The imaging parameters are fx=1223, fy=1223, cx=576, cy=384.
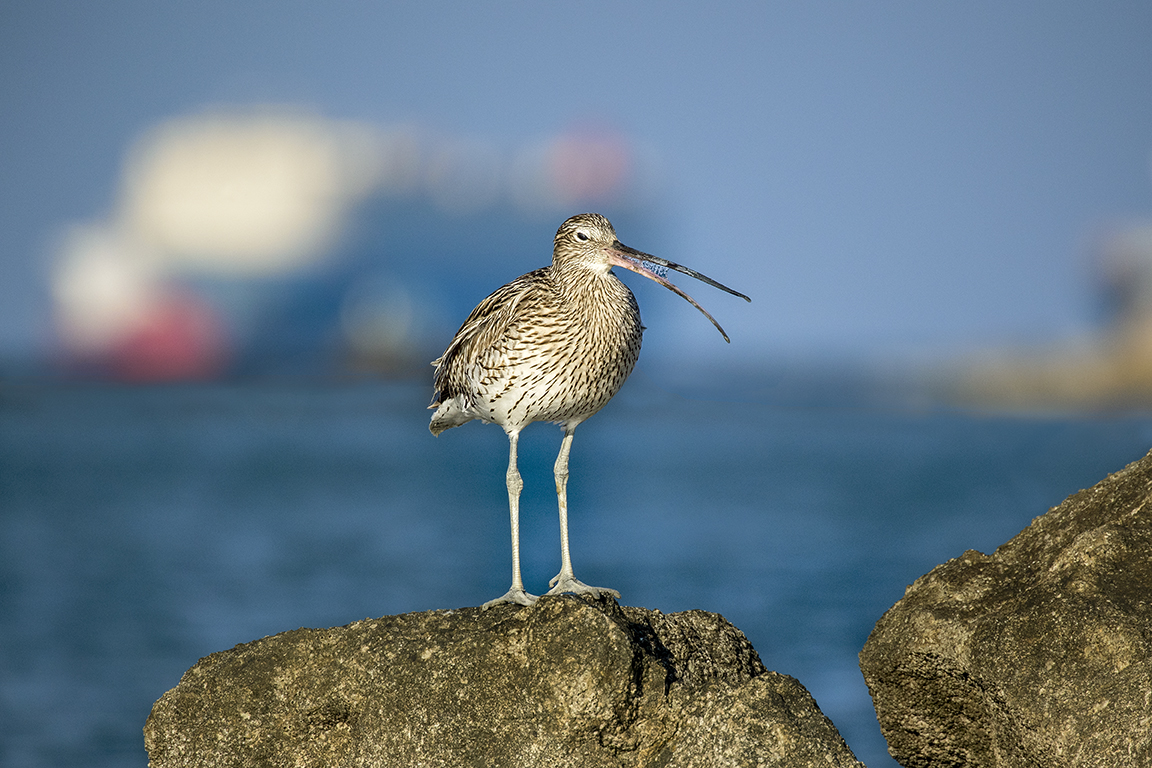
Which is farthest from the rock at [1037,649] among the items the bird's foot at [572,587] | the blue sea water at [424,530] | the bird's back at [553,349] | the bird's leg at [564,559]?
the blue sea water at [424,530]

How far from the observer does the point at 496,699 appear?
590 cm

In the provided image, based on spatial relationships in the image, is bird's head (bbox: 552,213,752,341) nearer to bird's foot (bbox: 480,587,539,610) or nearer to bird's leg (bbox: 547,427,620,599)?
bird's leg (bbox: 547,427,620,599)

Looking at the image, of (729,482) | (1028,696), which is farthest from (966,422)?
(1028,696)

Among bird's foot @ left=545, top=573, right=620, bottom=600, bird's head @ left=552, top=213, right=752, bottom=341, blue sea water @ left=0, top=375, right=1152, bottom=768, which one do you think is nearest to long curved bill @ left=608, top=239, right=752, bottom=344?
bird's head @ left=552, top=213, right=752, bottom=341

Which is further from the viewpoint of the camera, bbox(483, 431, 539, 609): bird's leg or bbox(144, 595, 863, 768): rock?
bbox(483, 431, 539, 609): bird's leg

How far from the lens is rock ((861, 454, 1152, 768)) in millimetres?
5414

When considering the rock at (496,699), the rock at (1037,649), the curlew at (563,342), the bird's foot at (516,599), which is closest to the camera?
the rock at (1037,649)

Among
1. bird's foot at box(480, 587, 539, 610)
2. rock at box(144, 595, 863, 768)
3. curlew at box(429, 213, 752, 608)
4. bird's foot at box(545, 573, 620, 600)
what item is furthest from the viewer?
curlew at box(429, 213, 752, 608)

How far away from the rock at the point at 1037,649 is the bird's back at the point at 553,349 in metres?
2.20

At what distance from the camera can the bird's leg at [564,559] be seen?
704cm

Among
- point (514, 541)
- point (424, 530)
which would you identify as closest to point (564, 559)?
point (514, 541)

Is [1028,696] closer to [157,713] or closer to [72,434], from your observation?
[157,713]

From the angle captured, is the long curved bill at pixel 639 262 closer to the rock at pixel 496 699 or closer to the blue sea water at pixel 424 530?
the rock at pixel 496 699

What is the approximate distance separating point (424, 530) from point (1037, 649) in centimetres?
3219
